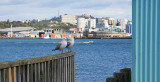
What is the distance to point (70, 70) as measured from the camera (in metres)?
8.41

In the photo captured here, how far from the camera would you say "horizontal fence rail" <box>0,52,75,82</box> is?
239 inches

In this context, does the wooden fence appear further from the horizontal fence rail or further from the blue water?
the blue water
